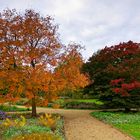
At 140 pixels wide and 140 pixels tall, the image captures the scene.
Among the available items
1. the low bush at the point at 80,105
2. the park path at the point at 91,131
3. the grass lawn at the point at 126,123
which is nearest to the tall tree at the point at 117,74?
the grass lawn at the point at 126,123

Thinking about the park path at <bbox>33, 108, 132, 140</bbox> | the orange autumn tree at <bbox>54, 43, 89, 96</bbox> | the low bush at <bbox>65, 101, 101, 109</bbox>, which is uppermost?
the orange autumn tree at <bbox>54, 43, 89, 96</bbox>

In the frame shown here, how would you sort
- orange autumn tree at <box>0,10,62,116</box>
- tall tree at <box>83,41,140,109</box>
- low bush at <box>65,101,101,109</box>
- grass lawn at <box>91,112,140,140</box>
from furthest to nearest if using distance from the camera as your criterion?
low bush at <box>65,101,101,109</box>, tall tree at <box>83,41,140,109</box>, orange autumn tree at <box>0,10,62,116</box>, grass lawn at <box>91,112,140,140</box>

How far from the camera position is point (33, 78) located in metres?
26.3

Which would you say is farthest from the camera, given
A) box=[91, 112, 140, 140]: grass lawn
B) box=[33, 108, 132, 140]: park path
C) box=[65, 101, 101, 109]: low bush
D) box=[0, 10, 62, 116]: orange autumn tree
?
box=[65, 101, 101, 109]: low bush

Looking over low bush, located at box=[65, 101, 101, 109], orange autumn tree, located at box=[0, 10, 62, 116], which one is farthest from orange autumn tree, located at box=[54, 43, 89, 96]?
low bush, located at box=[65, 101, 101, 109]

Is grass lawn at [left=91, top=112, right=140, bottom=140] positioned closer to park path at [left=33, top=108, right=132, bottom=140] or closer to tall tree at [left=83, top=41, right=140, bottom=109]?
park path at [left=33, top=108, right=132, bottom=140]

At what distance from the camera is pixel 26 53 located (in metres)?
27.2

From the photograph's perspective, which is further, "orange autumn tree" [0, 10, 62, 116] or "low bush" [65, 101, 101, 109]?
"low bush" [65, 101, 101, 109]

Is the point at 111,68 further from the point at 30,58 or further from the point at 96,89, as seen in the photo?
the point at 30,58

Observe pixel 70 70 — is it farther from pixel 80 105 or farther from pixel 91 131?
pixel 80 105

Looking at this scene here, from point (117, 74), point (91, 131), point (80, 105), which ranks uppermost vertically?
point (117, 74)

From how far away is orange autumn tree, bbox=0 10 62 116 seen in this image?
26.7 m

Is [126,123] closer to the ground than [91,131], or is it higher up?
higher up

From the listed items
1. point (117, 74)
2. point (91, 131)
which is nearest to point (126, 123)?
point (91, 131)
